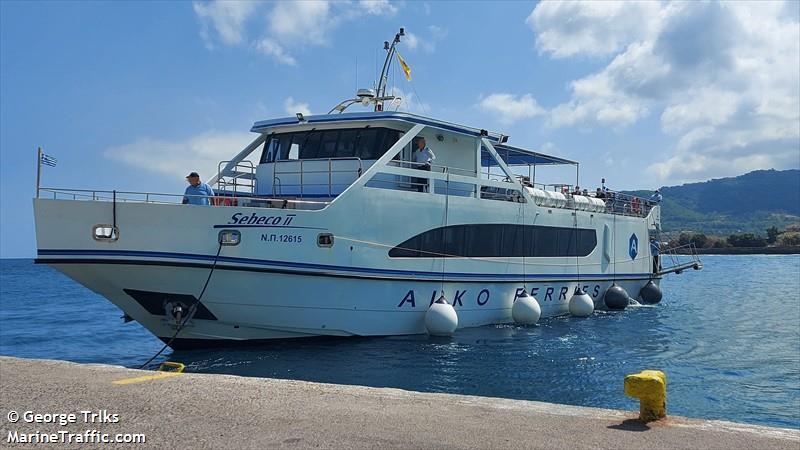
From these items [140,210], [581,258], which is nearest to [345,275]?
[140,210]

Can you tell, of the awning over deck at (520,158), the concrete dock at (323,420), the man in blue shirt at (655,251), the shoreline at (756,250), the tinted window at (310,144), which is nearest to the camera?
the concrete dock at (323,420)

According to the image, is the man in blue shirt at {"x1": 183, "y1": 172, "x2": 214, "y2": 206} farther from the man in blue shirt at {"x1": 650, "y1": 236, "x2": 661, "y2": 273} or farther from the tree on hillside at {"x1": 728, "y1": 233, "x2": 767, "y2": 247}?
the tree on hillside at {"x1": 728, "y1": 233, "x2": 767, "y2": 247}

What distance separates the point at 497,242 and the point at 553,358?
366cm

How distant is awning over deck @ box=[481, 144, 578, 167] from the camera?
1854 cm

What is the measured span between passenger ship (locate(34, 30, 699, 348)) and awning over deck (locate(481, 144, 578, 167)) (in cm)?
159

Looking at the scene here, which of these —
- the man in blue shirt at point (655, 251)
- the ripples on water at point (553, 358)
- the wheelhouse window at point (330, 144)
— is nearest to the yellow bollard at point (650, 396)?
the ripples on water at point (553, 358)

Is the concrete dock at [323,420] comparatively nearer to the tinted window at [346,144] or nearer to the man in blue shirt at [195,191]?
the man in blue shirt at [195,191]

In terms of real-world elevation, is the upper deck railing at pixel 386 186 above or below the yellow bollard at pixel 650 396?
above

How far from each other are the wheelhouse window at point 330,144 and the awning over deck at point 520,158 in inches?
205

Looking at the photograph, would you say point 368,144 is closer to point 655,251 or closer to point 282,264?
point 282,264

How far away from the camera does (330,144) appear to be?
14188 millimetres

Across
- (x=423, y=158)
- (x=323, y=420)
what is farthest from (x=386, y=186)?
(x=323, y=420)

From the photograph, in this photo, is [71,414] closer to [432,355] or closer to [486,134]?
[432,355]

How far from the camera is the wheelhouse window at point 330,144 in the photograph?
13.9 metres
